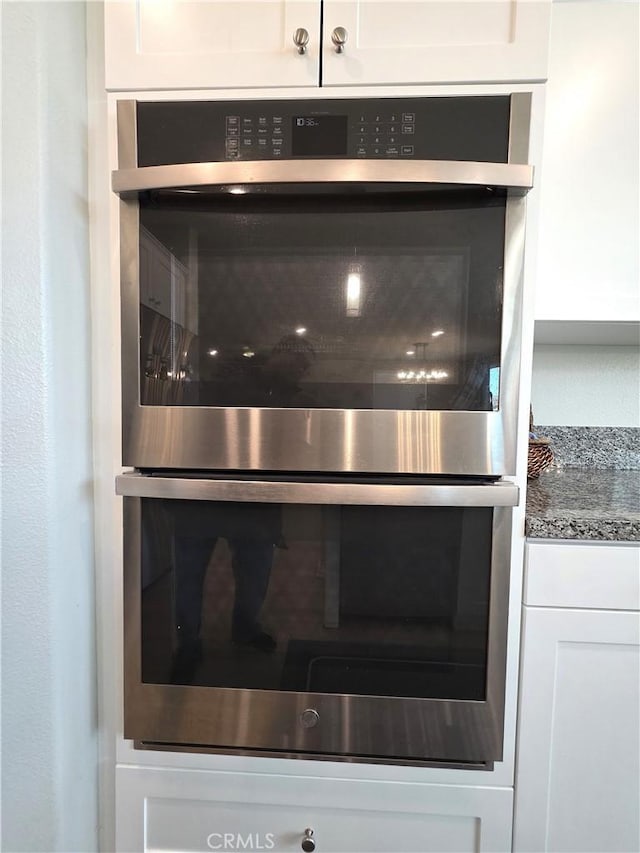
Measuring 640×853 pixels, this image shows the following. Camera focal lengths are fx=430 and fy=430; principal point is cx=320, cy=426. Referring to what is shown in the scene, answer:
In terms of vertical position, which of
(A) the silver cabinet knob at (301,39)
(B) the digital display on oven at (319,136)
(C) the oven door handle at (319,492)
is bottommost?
(C) the oven door handle at (319,492)

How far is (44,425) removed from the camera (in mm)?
679

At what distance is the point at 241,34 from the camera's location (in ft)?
2.23

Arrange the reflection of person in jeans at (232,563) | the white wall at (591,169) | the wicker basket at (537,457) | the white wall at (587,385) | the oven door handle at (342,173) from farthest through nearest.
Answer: the white wall at (587,385) → the wicker basket at (537,457) → the white wall at (591,169) → the reflection of person in jeans at (232,563) → the oven door handle at (342,173)

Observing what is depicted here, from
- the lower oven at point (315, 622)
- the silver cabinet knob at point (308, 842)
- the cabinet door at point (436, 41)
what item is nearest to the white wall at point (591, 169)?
the cabinet door at point (436, 41)

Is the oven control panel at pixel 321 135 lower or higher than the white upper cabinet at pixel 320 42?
lower

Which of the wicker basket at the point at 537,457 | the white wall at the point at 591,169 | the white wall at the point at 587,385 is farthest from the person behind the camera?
the white wall at the point at 587,385

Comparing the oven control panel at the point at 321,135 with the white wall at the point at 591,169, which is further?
the white wall at the point at 591,169

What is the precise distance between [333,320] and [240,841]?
0.92 m

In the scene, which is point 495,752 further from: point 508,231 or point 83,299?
point 83,299

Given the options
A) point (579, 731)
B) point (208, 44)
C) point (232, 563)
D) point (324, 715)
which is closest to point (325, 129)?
point (208, 44)

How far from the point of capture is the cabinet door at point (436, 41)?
0.65 m

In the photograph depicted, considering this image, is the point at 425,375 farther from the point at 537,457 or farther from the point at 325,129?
the point at 537,457

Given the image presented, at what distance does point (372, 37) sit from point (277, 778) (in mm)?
1231

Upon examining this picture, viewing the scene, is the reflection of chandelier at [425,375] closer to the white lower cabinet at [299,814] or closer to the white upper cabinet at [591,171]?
the white upper cabinet at [591,171]
